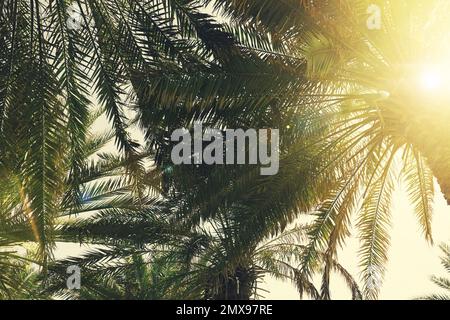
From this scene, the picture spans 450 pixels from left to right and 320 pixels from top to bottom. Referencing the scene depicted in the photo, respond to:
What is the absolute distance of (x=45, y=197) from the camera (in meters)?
8.27

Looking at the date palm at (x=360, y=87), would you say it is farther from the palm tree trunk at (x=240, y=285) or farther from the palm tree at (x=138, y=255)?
the palm tree trunk at (x=240, y=285)

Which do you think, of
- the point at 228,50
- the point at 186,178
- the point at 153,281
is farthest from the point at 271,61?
the point at 153,281

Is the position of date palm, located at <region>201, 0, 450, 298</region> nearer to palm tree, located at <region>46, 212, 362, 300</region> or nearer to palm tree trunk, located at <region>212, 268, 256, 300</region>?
palm tree, located at <region>46, 212, 362, 300</region>

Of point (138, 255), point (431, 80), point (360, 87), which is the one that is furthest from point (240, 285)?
point (431, 80)

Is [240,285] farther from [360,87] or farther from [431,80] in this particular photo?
[431,80]

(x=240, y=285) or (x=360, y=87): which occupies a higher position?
(x=360, y=87)

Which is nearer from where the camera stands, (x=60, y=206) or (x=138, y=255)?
(x=60, y=206)

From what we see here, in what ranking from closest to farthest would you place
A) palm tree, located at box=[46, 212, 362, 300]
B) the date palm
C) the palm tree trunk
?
the date palm, palm tree, located at box=[46, 212, 362, 300], the palm tree trunk

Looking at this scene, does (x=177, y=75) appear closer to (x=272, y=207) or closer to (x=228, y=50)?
(x=228, y=50)

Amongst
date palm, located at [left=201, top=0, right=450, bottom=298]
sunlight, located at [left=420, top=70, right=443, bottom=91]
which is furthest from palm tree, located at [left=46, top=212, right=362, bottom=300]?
sunlight, located at [left=420, top=70, right=443, bottom=91]

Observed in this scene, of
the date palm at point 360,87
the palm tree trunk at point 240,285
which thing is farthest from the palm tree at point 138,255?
the date palm at point 360,87

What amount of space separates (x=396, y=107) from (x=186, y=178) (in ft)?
8.94

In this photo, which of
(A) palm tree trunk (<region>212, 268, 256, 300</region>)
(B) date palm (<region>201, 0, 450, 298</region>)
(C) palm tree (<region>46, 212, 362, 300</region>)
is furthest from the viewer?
(A) palm tree trunk (<region>212, 268, 256, 300</region>)

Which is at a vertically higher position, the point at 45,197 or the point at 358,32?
the point at 358,32
